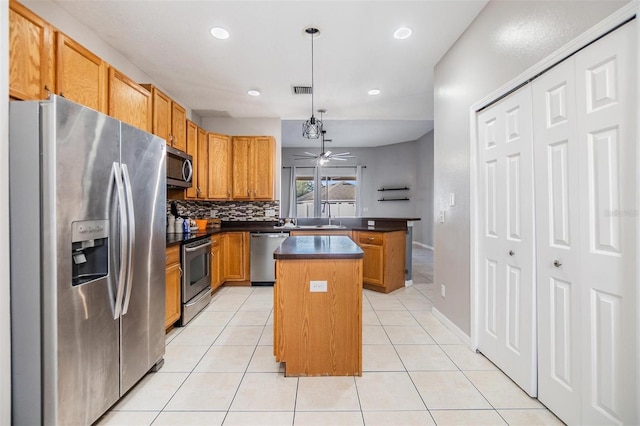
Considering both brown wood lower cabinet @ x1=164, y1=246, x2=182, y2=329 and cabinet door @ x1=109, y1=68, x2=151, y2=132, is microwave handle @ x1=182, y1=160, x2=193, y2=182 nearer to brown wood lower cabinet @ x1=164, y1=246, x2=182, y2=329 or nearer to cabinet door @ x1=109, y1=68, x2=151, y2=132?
cabinet door @ x1=109, y1=68, x2=151, y2=132

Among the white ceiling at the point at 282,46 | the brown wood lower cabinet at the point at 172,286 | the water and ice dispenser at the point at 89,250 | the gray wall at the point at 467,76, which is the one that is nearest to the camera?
the water and ice dispenser at the point at 89,250

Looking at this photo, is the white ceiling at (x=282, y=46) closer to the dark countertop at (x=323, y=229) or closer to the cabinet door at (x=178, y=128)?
the cabinet door at (x=178, y=128)

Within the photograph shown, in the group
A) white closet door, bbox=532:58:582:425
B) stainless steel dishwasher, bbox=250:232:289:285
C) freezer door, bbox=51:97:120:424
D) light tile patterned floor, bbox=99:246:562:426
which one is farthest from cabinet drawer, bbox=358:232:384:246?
freezer door, bbox=51:97:120:424

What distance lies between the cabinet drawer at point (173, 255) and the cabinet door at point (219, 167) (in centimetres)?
176

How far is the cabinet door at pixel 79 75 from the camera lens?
1.93m

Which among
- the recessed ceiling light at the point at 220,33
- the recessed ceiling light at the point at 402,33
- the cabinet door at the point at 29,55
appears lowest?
the cabinet door at the point at 29,55

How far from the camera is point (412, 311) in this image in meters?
3.36

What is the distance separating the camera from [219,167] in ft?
15.0

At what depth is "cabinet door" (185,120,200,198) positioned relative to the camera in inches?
155

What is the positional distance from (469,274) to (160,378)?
99.4 inches

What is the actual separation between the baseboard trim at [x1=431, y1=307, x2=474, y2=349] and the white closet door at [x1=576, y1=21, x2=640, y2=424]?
1.06m

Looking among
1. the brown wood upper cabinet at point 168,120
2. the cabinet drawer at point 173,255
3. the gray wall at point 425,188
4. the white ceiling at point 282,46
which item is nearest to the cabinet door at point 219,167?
the white ceiling at point 282,46

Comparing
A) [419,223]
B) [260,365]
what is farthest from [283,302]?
[419,223]

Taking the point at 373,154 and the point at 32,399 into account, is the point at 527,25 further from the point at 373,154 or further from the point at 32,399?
the point at 373,154
